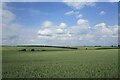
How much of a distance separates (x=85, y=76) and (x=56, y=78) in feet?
6.12

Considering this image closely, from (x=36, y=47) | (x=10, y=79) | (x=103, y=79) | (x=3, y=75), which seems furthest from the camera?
(x=36, y=47)

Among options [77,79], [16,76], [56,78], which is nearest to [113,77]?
[77,79]

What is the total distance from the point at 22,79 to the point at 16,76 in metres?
1.03

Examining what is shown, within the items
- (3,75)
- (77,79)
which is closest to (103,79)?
(77,79)

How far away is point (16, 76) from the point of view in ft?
48.6

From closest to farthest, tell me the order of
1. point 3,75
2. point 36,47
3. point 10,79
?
1. point 10,79
2. point 3,75
3. point 36,47

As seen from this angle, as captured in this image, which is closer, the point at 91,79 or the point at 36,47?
the point at 91,79

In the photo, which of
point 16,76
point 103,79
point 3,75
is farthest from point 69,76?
point 3,75

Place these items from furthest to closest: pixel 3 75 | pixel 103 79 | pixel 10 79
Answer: pixel 3 75 → pixel 10 79 → pixel 103 79

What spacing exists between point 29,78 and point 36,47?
1473 inches

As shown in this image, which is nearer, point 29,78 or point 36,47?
point 29,78

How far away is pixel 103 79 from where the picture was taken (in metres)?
13.3

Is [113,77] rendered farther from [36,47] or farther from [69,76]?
[36,47]

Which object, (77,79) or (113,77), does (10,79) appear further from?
(113,77)
